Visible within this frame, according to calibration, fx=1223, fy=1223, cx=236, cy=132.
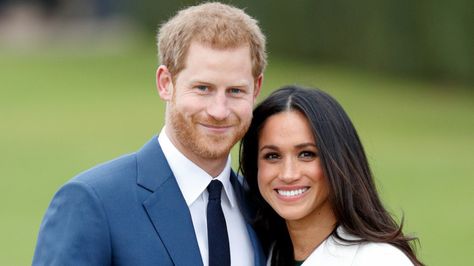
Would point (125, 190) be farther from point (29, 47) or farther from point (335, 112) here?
point (29, 47)

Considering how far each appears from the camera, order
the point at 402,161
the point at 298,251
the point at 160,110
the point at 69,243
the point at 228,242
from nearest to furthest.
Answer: the point at 69,243 < the point at 228,242 < the point at 298,251 < the point at 402,161 < the point at 160,110

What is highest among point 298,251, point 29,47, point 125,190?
point 125,190

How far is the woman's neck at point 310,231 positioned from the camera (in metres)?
5.57

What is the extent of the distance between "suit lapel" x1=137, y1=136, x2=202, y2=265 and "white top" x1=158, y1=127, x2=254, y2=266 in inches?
1.5

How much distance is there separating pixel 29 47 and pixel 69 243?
33195mm

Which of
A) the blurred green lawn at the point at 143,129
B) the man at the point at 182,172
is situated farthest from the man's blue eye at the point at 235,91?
the blurred green lawn at the point at 143,129

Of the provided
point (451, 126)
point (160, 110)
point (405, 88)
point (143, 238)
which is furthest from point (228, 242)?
point (405, 88)

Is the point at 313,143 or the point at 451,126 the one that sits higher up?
the point at 313,143

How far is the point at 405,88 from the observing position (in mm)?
27234

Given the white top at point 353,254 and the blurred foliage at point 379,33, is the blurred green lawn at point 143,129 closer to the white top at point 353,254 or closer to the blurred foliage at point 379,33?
the blurred foliage at point 379,33

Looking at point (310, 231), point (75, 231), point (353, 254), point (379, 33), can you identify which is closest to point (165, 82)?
point (75, 231)

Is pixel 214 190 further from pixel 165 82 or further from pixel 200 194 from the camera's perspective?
pixel 165 82

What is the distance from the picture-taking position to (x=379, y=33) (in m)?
27.1

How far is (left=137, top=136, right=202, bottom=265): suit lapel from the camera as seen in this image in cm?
505
